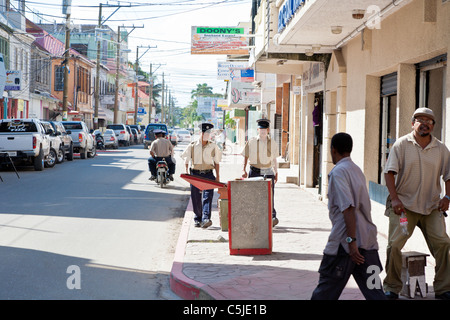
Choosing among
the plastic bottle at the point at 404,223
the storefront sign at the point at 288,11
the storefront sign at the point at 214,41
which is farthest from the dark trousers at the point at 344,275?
the storefront sign at the point at 214,41

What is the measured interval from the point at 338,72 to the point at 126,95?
7917 cm

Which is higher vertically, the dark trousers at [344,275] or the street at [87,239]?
the dark trousers at [344,275]

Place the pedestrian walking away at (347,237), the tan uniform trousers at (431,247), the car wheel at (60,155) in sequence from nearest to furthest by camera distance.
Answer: the pedestrian walking away at (347,237), the tan uniform trousers at (431,247), the car wheel at (60,155)

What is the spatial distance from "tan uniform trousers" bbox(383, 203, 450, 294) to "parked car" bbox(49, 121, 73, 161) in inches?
878

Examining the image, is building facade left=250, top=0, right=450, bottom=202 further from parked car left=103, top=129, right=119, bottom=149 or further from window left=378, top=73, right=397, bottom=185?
parked car left=103, top=129, right=119, bottom=149

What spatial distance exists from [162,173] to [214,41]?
14166 mm

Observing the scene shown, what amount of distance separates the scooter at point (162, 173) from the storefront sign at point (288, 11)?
19.8ft

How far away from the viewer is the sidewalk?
6.50 metres

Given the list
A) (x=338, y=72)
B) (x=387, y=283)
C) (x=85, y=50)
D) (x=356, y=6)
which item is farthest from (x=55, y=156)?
(x=85, y=50)

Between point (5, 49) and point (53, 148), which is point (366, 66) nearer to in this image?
point (53, 148)

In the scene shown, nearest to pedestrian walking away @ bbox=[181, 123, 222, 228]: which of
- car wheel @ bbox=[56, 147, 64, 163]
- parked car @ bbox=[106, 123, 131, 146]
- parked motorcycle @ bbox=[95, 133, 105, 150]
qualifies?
car wheel @ bbox=[56, 147, 64, 163]

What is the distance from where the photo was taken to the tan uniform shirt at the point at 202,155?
10828mm

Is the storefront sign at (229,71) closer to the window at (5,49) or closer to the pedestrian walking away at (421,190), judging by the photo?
the window at (5,49)

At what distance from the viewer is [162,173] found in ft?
60.8
